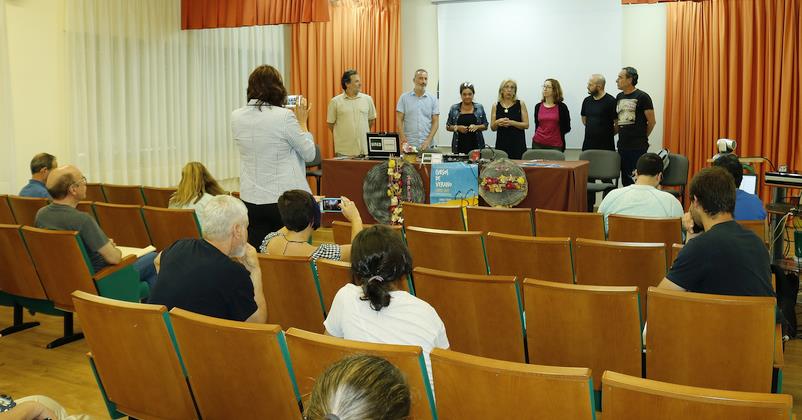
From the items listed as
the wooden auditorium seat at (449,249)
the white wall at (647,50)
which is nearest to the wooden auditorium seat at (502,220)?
the wooden auditorium seat at (449,249)

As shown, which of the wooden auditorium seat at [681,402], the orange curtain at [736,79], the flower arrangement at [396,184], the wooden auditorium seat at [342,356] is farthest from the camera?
the orange curtain at [736,79]

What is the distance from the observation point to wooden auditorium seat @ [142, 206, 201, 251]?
15.1 ft

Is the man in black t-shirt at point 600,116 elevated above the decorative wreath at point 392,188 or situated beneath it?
elevated above

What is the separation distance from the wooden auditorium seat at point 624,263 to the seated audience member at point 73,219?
2.53 m

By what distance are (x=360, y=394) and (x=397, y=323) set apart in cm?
120

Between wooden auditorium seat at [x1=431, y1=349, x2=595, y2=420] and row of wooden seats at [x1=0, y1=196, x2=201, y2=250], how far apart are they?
310 cm

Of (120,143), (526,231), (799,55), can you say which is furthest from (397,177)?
(799,55)

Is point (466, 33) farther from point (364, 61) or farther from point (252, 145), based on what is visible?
point (252, 145)

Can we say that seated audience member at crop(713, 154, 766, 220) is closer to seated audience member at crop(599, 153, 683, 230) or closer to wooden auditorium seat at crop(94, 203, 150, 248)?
seated audience member at crop(599, 153, 683, 230)

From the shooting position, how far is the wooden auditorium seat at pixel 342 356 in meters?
1.91

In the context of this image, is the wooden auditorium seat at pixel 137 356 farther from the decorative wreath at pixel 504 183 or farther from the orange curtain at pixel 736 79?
the orange curtain at pixel 736 79

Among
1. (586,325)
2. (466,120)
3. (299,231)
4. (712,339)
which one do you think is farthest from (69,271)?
(466,120)

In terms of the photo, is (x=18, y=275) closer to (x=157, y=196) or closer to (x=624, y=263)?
(x=157, y=196)

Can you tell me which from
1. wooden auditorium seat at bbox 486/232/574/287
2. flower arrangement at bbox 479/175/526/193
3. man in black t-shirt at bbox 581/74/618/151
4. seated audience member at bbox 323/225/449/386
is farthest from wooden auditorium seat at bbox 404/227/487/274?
man in black t-shirt at bbox 581/74/618/151
